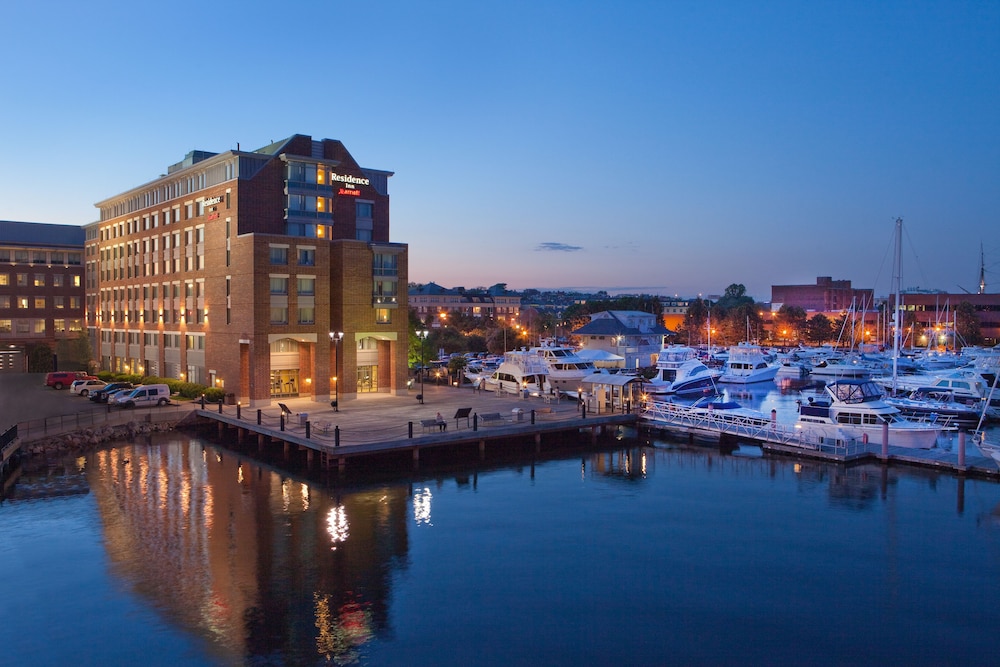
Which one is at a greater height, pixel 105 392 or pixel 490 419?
pixel 105 392

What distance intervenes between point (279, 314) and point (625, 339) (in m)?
53.0

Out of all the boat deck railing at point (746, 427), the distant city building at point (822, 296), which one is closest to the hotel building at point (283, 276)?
the boat deck railing at point (746, 427)

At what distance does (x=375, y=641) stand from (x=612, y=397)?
3343 centimetres

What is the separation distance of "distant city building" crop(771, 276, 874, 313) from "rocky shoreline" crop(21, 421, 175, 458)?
14906 centimetres

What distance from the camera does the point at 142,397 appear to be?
178 ft

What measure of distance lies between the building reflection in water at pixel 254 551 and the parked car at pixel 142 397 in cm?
1497

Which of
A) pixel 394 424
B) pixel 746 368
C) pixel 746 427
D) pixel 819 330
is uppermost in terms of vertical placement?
pixel 819 330

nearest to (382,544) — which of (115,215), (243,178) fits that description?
(243,178)

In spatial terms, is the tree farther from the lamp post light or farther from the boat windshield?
the lamp post light

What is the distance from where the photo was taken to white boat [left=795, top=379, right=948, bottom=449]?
39781mm

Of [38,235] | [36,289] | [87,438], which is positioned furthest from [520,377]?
[38,235]

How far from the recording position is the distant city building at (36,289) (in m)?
87.1

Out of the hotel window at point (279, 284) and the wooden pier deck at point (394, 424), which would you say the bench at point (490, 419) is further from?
the hotel window at point (279, 284)

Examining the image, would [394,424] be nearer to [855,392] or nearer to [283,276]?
[283,276]
